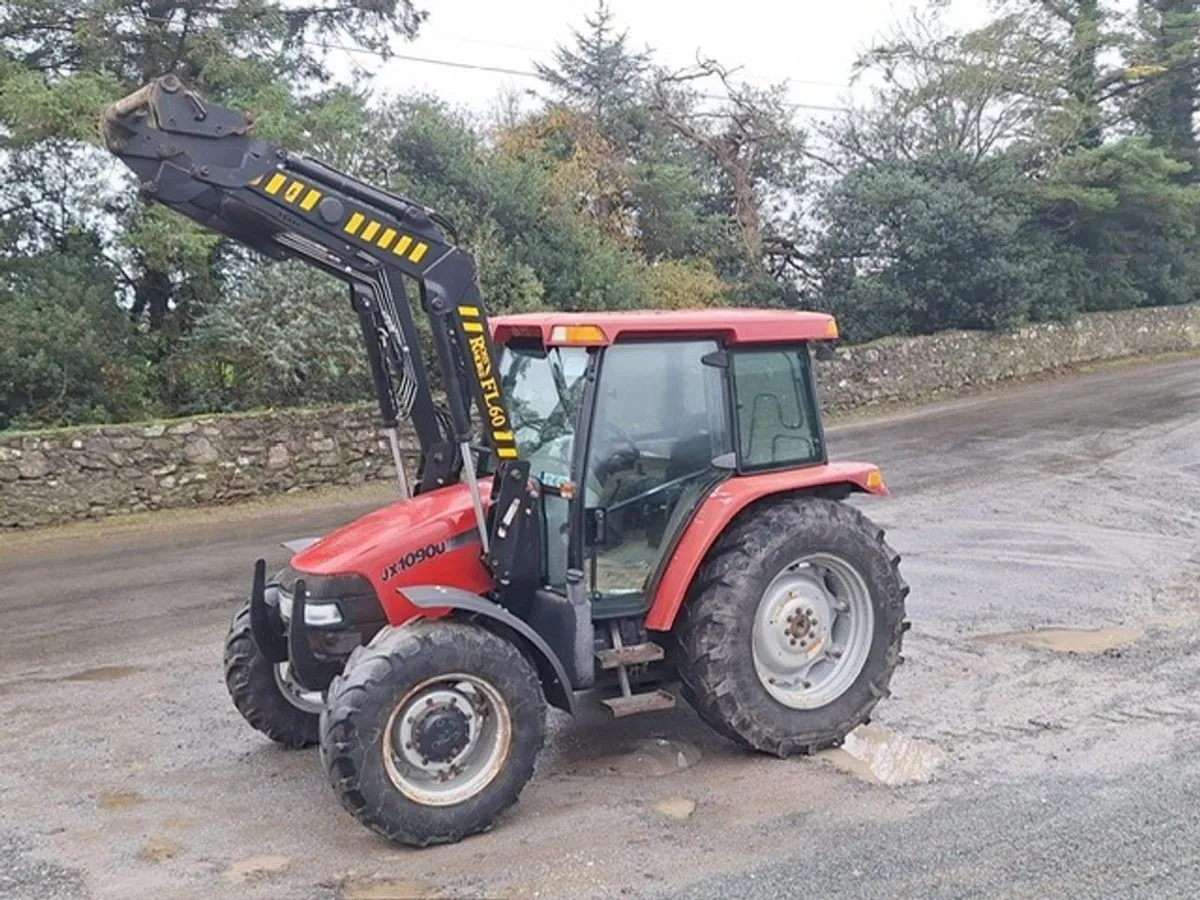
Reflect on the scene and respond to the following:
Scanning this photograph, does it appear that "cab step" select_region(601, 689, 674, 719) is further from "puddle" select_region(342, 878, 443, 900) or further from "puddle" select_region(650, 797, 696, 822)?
"puddle" select_region(342, 878, 443, 900)

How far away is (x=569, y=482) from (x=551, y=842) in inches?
60.6

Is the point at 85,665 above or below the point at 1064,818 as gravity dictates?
above

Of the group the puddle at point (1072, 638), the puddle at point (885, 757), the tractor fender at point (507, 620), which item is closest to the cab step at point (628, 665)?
the tractor fender at point (507, 620)

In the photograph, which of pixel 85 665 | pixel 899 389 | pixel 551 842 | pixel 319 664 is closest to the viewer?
pixel 551 842

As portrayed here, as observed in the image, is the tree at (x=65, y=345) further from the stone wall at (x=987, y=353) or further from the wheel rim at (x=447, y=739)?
the wheel rim at (x=447, y=739)

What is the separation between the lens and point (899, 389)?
21.0m

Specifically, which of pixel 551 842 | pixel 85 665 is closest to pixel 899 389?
pixel 85 665

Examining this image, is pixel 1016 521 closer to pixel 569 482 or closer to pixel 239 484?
pixel 569 482

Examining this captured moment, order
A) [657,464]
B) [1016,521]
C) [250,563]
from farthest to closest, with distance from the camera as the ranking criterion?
[1016,521], [250,563], [657,464]

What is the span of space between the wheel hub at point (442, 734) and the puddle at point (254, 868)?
691 mm

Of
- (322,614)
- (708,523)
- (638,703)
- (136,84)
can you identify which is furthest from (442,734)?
(136,84)

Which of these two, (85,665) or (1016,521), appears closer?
(85,665)

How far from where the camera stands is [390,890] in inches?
173

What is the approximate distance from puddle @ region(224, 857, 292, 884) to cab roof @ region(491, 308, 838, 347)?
2.47 meters
